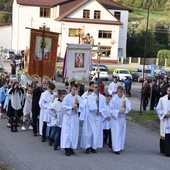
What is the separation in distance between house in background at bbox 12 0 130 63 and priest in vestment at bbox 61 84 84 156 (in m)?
56.2

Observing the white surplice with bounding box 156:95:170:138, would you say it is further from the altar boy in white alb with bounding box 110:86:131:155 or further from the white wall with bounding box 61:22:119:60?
the white wall with bounding box 61:22:119:60

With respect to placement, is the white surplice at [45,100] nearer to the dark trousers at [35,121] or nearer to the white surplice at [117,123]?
the dark trousers at [35,121]

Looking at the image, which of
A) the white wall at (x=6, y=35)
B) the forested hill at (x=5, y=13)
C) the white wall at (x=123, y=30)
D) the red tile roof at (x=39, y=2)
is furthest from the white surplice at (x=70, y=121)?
the forested hill at (x=5, y=13)

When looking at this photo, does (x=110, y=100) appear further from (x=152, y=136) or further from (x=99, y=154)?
(x=152, y=136)

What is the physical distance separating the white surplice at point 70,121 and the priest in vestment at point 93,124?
331 mm

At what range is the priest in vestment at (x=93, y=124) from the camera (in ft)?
44.6

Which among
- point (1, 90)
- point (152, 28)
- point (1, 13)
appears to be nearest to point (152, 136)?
point (1, 90)

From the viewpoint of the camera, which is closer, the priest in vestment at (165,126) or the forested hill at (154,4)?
the priest in vestment at (165,126)

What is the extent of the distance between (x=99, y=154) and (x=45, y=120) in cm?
235

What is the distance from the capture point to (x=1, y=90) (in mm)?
20156

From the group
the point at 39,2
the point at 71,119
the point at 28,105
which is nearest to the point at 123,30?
the point at 39,2

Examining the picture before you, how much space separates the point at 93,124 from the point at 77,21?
2328 inches

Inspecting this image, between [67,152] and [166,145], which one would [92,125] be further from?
[166,145]

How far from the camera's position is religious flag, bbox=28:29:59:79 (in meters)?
18.3
